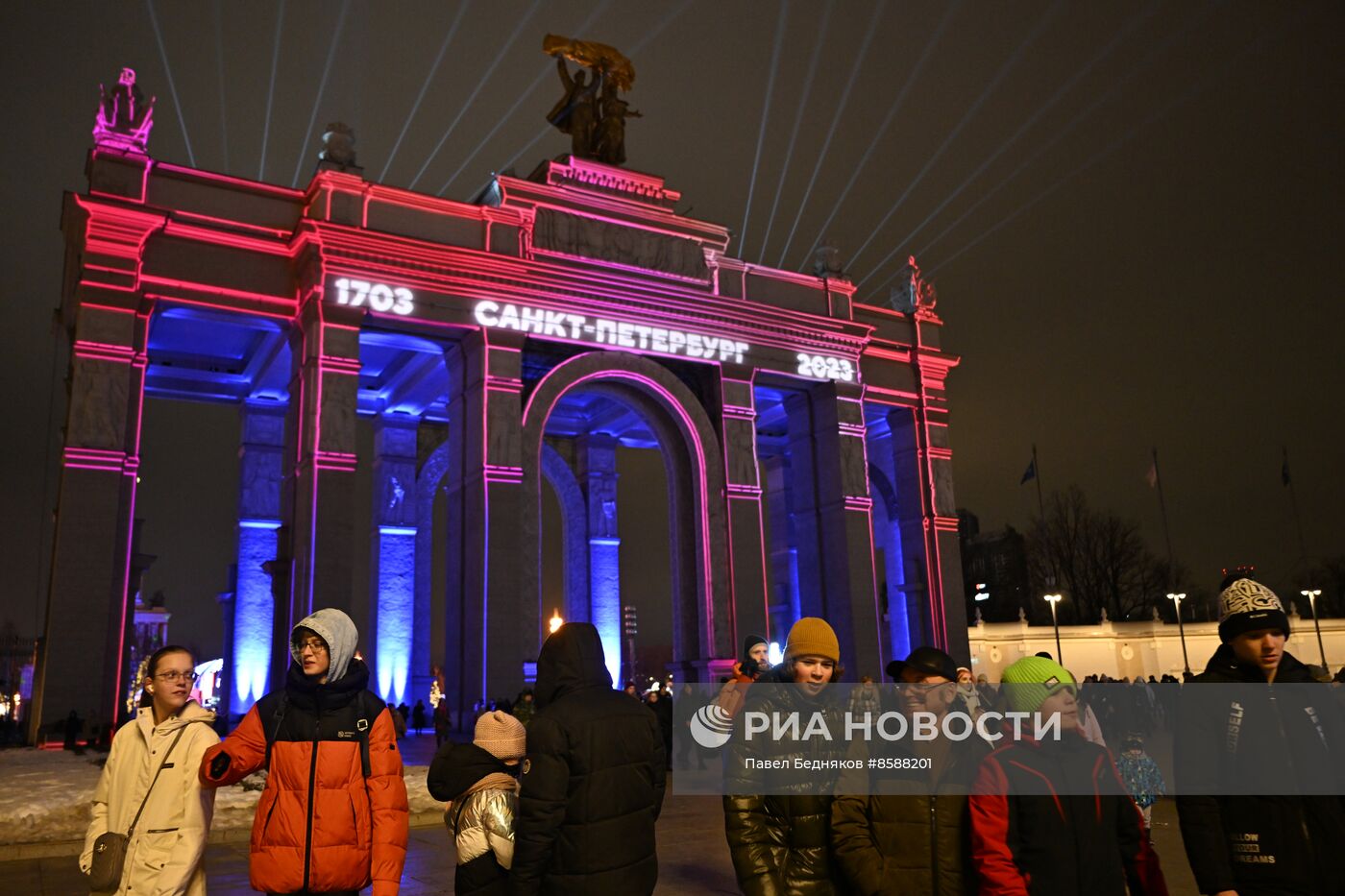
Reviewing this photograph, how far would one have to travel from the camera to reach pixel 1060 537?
61469 mm

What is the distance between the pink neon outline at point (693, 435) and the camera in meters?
25.1

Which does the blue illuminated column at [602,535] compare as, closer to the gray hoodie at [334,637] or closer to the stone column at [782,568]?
the stone column at [782,568]

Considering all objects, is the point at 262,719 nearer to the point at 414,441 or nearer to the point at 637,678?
the point at 414,441

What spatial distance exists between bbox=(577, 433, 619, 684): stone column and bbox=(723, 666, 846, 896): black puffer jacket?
81.4 ft

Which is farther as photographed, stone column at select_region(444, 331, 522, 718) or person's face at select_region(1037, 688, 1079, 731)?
stone column at select_region(444, 331, 522, 718)

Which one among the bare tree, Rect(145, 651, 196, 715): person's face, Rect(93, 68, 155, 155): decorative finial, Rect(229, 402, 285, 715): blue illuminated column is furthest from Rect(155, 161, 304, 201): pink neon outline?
the bare tree

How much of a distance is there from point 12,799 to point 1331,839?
11704mm

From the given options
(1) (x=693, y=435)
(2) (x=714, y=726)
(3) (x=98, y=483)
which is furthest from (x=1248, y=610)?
(1) (x=693, y=435)

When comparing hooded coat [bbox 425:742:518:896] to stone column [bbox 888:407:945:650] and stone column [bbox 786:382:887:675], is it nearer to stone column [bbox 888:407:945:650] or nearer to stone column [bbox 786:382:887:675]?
stone column [bbox 786:382:887:675]

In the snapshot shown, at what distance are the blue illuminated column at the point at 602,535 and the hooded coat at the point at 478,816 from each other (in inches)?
979

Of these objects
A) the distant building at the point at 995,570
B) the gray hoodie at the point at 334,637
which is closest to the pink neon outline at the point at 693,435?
the gray hoodie at the point at 334,637

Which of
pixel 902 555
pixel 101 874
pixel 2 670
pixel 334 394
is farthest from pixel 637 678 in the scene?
pixel 2 670

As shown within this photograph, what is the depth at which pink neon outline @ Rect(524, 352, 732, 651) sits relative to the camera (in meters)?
25.1

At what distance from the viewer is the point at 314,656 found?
4773 mm
